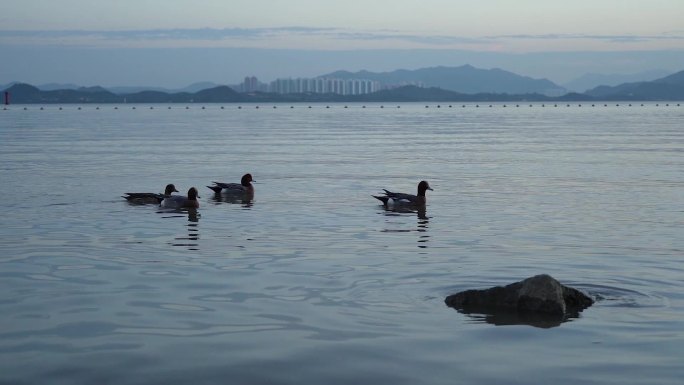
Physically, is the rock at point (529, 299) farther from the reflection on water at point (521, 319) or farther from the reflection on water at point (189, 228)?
the reflection on water at point (189, 228)

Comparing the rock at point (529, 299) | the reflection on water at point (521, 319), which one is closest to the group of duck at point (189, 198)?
the rock at point (529, 299)

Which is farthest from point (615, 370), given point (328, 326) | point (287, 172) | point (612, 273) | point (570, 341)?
point (287, 172)

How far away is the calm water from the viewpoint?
11.1 meters

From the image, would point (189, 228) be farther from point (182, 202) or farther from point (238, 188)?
point (238, 188)

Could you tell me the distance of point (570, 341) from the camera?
12203mm

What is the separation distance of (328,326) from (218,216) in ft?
45.4

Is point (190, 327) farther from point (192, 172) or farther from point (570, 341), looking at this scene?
point (192, 172)

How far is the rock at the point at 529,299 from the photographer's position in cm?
1357

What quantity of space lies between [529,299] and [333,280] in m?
3.59

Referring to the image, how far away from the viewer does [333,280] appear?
Answer: 637 inches

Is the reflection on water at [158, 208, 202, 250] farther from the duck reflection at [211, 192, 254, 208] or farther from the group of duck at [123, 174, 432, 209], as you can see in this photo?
the duck reflection at [211, 192, 254, 208]

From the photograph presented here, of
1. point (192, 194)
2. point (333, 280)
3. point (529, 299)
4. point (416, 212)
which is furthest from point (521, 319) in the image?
point (192, 194)

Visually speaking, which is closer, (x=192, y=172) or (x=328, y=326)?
(x=328, y=326)

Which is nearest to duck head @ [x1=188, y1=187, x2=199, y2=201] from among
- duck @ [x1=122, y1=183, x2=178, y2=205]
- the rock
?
duck @ [x1=122, y1=183, x2=178, y2=205]
